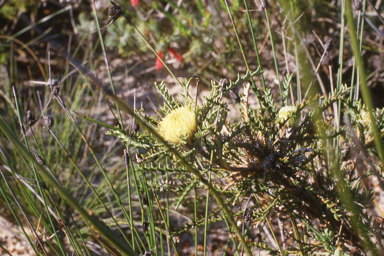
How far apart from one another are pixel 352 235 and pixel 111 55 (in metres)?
1.83

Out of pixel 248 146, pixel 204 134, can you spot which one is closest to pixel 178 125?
pixel 204 134

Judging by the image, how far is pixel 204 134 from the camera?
1.63ft

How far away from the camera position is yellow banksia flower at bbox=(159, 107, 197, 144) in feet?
1.65

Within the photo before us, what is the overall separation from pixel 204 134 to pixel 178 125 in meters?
0.05

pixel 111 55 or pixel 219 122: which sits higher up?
pixel 111 55

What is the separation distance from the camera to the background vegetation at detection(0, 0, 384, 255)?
54cm

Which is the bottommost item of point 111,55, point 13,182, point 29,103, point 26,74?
point 13,182

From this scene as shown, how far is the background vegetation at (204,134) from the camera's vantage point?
0.54 meters

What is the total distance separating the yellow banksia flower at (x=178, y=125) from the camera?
50 centimetres

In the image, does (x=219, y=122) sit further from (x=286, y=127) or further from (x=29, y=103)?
(x=29, y=103)

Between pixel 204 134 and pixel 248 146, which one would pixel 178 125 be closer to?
pixel 204 134

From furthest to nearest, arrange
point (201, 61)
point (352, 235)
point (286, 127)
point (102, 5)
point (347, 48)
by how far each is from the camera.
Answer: point (102, 5), point (201, 61), point (347, 48), point (352, 235), point (286, 127)

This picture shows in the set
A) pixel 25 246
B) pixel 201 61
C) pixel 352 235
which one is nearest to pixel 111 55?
pixel 201 61

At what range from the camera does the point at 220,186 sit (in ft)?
2.28
